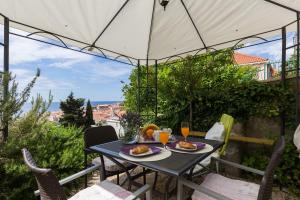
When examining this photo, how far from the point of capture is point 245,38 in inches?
145

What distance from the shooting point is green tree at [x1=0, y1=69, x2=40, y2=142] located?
2.17 m

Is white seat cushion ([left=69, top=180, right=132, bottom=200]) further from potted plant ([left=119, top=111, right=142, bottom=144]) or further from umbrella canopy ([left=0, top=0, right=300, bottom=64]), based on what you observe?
umbrella canopy ([left=0, top=0, right=300, bottom=64])

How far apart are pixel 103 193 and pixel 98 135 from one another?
41.3 inches

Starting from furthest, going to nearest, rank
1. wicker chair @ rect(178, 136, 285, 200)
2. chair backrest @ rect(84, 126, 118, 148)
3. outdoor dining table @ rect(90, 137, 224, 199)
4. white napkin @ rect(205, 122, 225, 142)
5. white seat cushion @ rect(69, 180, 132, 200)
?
white napkin @ rect(205, 122, 225, 142)
chair backrest @ rect(84, 126, 118, 148)
white seat cushion @ rect(69, 180, 132, 200)
outdoor dining table @ rect(90, 137, 224, 199)
wicker chair @ rect(178, 136, 285, 200)

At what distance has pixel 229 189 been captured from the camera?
1.74 m

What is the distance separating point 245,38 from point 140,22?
A: 1.99m

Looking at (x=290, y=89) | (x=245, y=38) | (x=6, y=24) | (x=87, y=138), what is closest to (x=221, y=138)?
(x=290, y=89)

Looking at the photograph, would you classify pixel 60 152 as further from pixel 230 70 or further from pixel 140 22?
pixel 230 70

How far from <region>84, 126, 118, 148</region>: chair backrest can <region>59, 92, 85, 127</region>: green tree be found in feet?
11.3

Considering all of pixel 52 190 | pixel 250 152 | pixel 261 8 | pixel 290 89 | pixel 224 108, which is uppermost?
pixel 261 8

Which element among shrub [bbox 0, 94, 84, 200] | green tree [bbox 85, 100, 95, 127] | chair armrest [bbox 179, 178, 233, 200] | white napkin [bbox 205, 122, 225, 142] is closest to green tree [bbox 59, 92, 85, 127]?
green tree [bbox 85, 100, 95, 127]

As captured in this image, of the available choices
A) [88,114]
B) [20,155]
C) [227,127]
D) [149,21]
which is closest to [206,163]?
[227,127]

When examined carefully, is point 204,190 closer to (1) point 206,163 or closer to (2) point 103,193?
(2) point 103,193

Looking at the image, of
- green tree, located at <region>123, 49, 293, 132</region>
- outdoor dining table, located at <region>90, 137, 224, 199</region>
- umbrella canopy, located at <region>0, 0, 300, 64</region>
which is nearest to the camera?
outdoor dining table, located at <region>90, 137, 224, 199</region>
